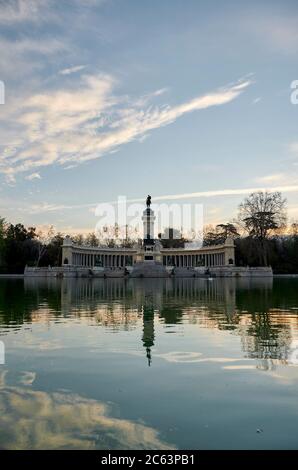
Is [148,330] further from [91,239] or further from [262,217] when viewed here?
[91,239]

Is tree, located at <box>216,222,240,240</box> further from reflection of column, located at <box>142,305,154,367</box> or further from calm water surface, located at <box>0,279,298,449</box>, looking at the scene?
calm water surface, located at <box>0,279,298,449</box>

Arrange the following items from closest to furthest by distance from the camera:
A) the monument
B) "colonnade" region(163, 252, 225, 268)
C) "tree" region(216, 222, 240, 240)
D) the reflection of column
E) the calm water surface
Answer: the calm water surface, the reflection of column, the monument, "colonnade" region(163, 252, 225, 268), "tree" region(216, 222, 240, 240)

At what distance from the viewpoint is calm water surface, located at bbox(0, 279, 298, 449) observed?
6145 millimetres

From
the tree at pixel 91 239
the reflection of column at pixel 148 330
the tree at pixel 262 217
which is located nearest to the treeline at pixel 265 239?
the tree at pixel 262 217

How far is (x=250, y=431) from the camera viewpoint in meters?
6.29

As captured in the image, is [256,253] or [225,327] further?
[256,253]

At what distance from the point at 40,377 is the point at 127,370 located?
1808mm

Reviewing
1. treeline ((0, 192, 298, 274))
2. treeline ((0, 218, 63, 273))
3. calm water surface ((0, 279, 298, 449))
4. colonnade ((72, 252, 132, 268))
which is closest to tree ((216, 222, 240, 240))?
treeline ((0, 192, 298, 274))

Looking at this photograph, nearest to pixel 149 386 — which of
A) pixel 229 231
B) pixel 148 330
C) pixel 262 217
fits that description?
pixel 148 330

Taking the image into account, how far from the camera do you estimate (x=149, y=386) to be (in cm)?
843

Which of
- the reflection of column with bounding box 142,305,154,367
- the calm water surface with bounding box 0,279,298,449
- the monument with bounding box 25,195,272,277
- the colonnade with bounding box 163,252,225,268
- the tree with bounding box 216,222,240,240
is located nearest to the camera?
the calm water surface with bounding box 0,279,298,449

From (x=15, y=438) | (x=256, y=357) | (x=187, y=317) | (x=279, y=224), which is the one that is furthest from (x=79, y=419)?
(x=279, y=224)

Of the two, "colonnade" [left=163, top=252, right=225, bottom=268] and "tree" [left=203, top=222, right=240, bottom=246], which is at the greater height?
"tree" [left=203, top=222, right=240, bottom=246]

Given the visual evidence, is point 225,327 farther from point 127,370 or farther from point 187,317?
point 127,370
